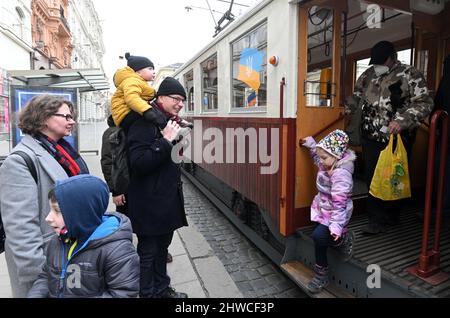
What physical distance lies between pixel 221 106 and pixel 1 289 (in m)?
3.42

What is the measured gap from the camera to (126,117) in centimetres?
251

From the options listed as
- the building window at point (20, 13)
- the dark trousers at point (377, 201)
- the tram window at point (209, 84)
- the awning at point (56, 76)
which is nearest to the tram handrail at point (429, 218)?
the dark trousers at point (377, 201)

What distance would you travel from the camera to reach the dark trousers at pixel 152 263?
262 cm

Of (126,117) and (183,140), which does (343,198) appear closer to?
(183,140)

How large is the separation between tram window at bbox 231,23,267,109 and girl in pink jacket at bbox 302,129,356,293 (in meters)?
1.11

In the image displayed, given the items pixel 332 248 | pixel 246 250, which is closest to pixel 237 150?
pixel 246 250

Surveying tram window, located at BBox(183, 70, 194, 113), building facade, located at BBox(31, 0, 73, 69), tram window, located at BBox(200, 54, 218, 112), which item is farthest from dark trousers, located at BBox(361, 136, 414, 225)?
building facade, located at BBox(31, 0, 73, 69)

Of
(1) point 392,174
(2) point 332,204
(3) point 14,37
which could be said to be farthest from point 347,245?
(3) point 14,37

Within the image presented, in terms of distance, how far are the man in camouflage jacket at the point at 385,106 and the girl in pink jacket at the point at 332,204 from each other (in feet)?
1.88

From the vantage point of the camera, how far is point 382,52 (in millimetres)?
3172

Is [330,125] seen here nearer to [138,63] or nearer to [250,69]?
[250,69]

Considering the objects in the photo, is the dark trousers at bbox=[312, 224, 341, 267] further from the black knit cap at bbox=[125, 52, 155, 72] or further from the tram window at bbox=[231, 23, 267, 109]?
the black knit cap at bbox=[125, 52, 155, 72]

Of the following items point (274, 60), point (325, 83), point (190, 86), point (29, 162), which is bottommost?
point (29, 162)

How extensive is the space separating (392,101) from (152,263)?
2.64 m
